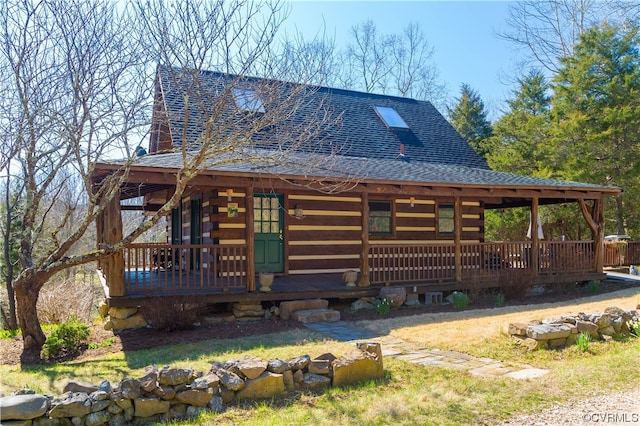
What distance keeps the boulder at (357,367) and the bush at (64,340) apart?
16.1 ft

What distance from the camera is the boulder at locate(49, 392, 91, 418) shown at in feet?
14.5

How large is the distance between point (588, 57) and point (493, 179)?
13771 mm

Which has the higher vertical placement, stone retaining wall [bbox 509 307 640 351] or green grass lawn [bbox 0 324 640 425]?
stone retaining wall [bbox 509 307 640 351]

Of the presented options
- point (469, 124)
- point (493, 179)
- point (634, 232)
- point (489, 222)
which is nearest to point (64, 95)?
point (493, 179)

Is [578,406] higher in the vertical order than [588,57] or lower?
lower

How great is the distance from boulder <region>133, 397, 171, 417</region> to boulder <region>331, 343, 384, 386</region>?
1.82m

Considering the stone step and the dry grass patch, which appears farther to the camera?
the stone step

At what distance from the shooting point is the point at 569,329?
291 inches

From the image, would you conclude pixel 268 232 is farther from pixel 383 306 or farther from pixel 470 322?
pixel 470 322

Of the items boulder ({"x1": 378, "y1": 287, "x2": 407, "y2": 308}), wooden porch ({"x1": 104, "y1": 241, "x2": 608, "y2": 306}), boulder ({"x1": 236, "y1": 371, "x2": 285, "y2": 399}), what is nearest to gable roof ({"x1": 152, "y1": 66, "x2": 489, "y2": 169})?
wooden porch ({"x1": 104, "y1": 241, "x2": 608, "y2": 306})

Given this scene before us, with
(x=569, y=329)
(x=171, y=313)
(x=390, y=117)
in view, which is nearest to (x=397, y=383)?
(x=569, y=329)

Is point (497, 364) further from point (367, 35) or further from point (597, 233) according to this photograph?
point (367, 35)

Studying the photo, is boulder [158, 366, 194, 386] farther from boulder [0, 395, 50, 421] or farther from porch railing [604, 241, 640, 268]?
porch railing [604, 241, 640, 268]

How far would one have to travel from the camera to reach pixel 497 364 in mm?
6504
